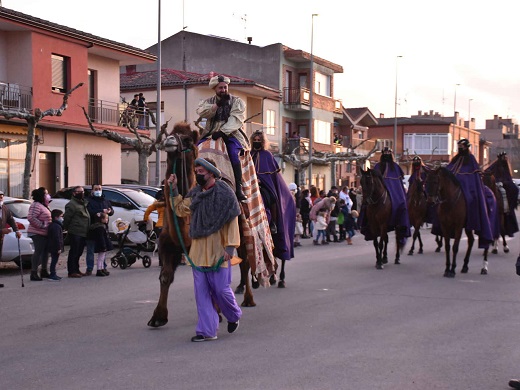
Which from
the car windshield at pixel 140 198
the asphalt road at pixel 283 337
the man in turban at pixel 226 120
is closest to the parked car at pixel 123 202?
the car windshield at pixel 140 198

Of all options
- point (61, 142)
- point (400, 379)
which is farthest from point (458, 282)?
point (61, 142)

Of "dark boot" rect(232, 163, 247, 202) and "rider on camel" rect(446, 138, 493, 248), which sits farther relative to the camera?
"rider on camel" rect(446, 138, 493, 248)

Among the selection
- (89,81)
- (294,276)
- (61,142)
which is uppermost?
(89,81)

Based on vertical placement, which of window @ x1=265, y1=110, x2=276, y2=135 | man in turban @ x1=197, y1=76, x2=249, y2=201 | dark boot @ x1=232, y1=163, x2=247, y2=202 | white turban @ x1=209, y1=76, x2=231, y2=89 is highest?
window @ x1=265, y1=110, x2=276, y2=135

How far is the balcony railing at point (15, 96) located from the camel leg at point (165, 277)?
19040mm

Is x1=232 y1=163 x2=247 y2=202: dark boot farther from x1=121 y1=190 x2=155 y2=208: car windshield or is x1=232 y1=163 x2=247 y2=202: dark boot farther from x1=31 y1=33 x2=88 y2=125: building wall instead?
x1=31 y1=33 x2=88 y2=125: building wall

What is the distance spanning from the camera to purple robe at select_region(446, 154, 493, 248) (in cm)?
1501

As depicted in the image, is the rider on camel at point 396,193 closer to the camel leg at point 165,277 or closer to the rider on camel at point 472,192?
the rider on camel at point 472,192

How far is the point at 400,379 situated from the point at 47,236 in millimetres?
9351

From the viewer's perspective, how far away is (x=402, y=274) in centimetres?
1495

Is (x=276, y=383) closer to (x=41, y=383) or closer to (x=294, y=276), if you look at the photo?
(x=41, y=383)

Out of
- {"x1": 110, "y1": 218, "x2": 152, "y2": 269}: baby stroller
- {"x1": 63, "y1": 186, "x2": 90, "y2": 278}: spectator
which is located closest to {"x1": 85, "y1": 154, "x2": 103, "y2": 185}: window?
{"x1": 110, "y1": 218, "x2": 152, "y2": 269}: baby stroller

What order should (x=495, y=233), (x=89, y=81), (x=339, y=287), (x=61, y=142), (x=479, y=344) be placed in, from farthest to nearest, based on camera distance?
(x=89, y=81) → (x=61, y=142) → (x=495, y=233) → (x=339, y=287) → (x=479, y=344)

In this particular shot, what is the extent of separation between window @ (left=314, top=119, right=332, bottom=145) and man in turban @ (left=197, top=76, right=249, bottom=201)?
45868 millimetres
